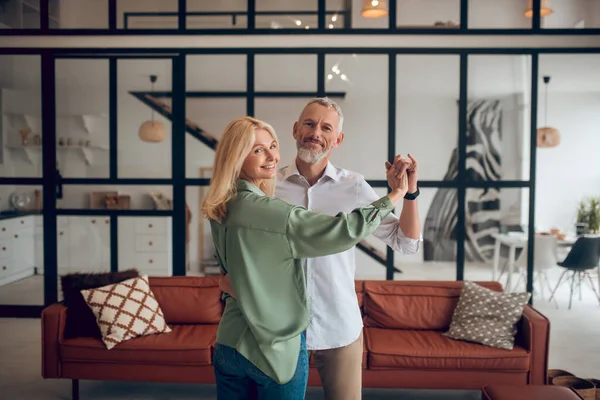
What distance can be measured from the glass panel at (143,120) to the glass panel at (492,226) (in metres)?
2.79

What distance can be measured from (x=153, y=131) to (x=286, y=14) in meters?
1.60

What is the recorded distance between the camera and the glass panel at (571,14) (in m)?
4.57

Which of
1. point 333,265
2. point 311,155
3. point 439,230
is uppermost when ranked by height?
point 311,155

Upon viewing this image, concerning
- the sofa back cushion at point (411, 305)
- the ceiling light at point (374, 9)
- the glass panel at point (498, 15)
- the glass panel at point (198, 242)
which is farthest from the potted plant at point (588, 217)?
the glass panel at point (198, 242)

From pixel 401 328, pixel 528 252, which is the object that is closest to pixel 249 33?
pixel 401 328

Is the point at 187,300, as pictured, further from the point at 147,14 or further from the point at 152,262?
the point at 147,14

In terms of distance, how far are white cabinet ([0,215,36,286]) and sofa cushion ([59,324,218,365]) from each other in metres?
2.15

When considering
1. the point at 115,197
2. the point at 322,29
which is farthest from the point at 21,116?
the point at 322,29

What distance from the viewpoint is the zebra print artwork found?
457cm

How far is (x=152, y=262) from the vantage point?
482cm

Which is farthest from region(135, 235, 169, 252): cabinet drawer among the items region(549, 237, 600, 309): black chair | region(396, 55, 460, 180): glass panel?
region(549, 237, 600, 309): black chair

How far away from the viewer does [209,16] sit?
4656 mm

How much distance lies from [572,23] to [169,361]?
4.34m

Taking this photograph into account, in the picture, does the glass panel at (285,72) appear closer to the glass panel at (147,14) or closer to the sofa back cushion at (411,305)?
the glass panel at (147,14)
